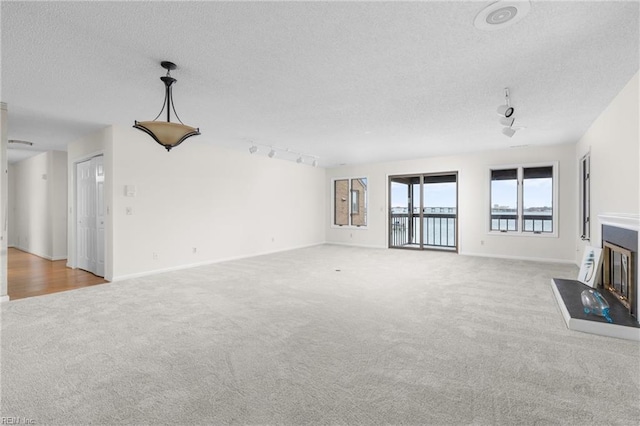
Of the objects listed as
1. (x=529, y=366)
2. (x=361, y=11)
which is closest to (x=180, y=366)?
(x=529, y=366)

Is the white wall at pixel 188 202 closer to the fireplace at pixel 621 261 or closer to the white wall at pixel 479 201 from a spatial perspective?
the white wall at pixel 479 201

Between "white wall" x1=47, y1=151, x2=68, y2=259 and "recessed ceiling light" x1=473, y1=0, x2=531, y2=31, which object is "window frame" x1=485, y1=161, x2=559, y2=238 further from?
"white wall" x1=47, y1=151, x2=68, y2=259

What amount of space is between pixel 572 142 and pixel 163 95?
740cm

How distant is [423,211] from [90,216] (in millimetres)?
7458

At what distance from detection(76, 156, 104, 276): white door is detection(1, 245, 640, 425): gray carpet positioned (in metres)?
1.31

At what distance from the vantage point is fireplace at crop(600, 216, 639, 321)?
3010 mm

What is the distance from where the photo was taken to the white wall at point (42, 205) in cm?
713

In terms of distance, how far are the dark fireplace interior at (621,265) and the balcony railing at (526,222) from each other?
299 centimetres

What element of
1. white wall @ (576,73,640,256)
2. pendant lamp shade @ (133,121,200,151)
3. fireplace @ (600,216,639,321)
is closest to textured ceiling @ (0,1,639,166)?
white wall @ (576,73,640,256)

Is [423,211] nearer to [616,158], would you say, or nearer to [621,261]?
[616,158]

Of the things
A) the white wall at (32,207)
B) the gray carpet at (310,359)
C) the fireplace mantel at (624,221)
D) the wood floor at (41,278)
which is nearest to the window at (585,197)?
the fireplace mantel at (624,221)

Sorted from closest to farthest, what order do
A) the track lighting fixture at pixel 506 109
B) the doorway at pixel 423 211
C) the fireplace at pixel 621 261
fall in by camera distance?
the fireplace at pixel 621 261
the track lighting fixture at pixel 506 109
the doorway at pixel 423 211

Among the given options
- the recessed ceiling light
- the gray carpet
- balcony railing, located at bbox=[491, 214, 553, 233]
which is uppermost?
the recessed ceiling light

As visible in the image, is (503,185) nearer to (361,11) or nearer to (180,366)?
(361,11)
